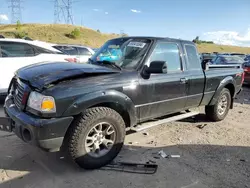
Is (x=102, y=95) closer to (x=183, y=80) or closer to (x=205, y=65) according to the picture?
(x=183, y=80)

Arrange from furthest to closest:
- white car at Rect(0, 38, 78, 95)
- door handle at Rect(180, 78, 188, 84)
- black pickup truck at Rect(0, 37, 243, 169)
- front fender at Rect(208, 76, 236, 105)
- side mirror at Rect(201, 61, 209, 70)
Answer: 1. white car at Rect(0, 38, 78, 95)
2. front fender at Rect(208, 76, 236, 105)
3. side mirror at Rect(201, 61, 209, 70)
4. door handle at Rect(180, 78, 188, 84)
5. black pickup truck at Rect(0, 37, 243, 169)

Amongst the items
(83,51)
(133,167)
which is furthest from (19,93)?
(83,51)

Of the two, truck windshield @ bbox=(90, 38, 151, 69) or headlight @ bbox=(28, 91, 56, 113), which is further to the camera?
truck windshield @ bbox=(90, 38, 151, 69)

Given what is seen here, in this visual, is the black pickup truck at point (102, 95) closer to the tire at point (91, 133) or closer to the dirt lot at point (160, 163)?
the tire at point (91, 133)

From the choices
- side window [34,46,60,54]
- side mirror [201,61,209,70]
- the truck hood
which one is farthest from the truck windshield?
side window [34,46,60,54]

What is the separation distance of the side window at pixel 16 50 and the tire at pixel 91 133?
14.0ft

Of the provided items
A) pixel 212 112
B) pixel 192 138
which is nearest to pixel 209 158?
pixel 192 138

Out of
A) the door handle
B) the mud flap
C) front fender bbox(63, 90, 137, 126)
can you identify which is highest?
the door handle

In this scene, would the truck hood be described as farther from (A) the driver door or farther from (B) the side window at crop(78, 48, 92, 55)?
(B) the side window at crop(78, 48, 92, 55)

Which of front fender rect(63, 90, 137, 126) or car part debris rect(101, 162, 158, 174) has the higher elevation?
→ front fender rect(63, 90, 137, 126)

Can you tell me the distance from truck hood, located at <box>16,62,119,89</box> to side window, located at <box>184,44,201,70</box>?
1838mm

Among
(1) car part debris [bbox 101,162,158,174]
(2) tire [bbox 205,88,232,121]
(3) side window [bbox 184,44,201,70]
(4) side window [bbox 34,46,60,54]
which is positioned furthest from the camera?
(4) side window [bbox 34,46,60,54]

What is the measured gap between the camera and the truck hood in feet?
10.8

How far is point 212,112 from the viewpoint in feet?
19.8
